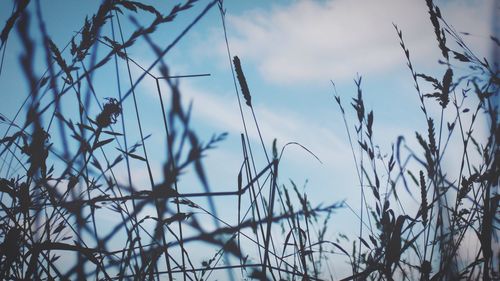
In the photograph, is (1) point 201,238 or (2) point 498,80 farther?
(2) point 498,80

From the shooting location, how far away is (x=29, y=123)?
134 centimetres

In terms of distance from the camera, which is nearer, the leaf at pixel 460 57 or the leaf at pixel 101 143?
the leaf at pixel 101 143

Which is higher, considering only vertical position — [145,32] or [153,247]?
[145,32]

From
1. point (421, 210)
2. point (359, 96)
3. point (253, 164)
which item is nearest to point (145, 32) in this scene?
point (253, 164)

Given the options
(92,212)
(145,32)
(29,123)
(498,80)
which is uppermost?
(145,32)

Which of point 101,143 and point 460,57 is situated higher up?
point 460,57

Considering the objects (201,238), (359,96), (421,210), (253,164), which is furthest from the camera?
(359,96)

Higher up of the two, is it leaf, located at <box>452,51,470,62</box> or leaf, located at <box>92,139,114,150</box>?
leaf, located at <box>452,51,470,62</box>

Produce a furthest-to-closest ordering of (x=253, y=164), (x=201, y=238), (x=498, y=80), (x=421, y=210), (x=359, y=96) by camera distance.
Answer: (x=359, y=96) → (x=253, y=164) → (x=421, y=210) → (x=498, y=80) → (x=201, y=238)

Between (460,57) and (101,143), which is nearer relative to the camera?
(101,143)

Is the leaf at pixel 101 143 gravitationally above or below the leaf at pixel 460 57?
below

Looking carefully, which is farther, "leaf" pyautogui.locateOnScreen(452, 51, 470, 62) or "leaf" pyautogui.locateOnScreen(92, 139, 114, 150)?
"leaf" pyautogui.locateOnScreen(452, 51, 470, 62)

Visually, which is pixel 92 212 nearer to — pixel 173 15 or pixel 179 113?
pixel 179 113

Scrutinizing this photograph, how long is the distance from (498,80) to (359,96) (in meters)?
0.63
